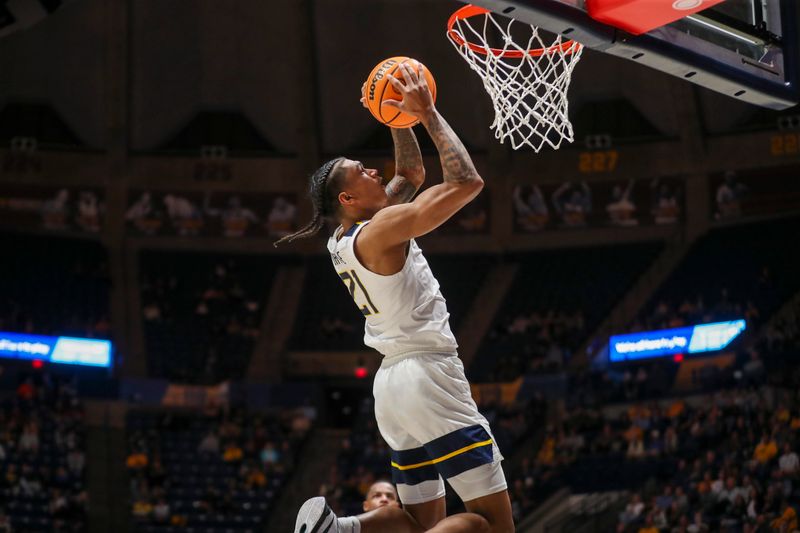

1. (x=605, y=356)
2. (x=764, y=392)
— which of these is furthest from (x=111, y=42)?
(x=764, y=392)

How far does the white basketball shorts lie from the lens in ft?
15.0

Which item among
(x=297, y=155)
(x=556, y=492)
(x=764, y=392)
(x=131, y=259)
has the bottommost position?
(x=556, y=492)

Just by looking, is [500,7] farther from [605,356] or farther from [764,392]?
[605,356]

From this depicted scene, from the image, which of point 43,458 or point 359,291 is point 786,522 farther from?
point 43,458

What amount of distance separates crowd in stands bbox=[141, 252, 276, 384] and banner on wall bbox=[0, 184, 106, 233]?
159 cm

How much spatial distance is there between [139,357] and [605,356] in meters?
10.4

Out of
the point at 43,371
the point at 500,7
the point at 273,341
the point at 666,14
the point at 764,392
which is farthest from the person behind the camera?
the point at 273,341

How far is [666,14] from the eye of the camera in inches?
196

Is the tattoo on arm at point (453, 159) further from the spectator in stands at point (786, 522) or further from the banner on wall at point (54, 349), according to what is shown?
the banner on wall at point (54, 349)

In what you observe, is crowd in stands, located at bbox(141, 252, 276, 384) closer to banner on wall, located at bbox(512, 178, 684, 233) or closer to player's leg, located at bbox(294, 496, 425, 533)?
banner on wall, located at bbox(512, 178, 684, 233)

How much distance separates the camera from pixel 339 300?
77.4ft

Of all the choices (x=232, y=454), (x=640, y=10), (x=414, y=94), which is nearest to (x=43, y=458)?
(x=232, y=454)

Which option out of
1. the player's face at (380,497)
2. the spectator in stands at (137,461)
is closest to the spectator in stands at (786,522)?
the player's face at (380,497)

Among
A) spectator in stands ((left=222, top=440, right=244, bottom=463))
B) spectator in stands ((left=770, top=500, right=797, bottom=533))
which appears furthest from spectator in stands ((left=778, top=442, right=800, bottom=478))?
spectator in stands ((left=222, top=440, right=244, bottom=463))
